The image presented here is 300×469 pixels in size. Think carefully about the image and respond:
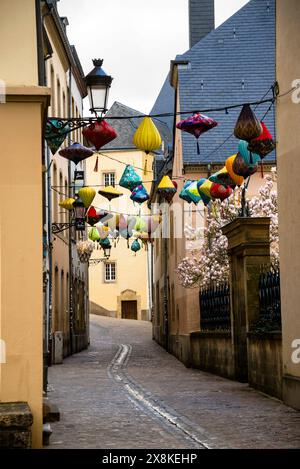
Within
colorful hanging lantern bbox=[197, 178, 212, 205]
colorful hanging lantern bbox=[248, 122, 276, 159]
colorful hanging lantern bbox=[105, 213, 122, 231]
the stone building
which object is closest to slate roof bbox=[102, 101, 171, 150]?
the stone building

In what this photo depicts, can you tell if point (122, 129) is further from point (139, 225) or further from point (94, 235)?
point (139, 225)

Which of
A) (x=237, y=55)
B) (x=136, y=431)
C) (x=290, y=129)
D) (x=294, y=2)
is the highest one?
(x=237, y=55)

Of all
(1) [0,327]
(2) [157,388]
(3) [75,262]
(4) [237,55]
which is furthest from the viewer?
(3) [75,262]

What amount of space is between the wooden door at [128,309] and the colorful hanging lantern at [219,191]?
45656 mm

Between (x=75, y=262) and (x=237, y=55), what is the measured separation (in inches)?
473

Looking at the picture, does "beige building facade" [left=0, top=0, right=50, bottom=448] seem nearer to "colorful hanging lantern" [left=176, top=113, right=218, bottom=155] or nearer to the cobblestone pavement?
the cobblestone pavement

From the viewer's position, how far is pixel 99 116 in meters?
14.6

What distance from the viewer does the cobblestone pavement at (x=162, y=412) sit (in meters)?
10.4

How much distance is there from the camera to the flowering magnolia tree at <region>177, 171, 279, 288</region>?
88.0 ft

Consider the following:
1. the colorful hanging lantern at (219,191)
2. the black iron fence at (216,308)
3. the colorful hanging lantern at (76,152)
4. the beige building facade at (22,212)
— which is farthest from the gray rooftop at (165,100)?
the beige building facade at (22,212)

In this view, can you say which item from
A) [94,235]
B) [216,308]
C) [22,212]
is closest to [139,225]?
[94,235]

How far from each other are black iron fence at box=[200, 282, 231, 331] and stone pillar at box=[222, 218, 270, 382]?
3.97 ft
